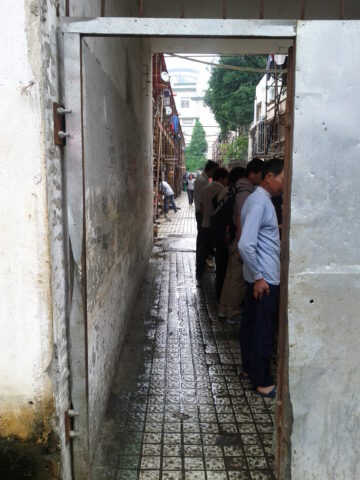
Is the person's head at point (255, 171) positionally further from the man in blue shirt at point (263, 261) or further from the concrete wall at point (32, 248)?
the concrete wall at point (32, 248)

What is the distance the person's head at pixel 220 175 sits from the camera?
23.1ft

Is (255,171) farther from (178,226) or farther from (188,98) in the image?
(188,98)

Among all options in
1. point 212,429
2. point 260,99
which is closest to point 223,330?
point 212,429

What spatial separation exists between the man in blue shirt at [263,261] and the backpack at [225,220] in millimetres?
1481

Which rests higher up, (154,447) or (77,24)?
(77,24)

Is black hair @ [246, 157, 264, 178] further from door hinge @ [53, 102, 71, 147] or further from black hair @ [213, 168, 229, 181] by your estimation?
door hinge @ [53, 102, 71, 147]

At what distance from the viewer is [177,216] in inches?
802

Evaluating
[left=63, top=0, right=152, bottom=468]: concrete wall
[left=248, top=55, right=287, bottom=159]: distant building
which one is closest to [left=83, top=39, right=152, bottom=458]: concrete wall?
[left=63, top=0, right=152, bottom=468]: concrete wall

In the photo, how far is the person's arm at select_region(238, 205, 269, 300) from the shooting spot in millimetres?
3701

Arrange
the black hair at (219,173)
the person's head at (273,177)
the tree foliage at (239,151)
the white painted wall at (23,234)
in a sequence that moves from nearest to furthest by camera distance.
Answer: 1. the white painted wall at (23,234)
2. the person's head at (273,177)
3. the black hair at (219,173)
4. the tree foliage at (239,151)

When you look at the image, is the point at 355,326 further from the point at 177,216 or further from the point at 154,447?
the point at 177,216

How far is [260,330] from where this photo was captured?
3.87 m

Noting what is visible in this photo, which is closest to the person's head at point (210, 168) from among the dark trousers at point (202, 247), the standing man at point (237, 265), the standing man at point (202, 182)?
the standing man at point (202, 182)

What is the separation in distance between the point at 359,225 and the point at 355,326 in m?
0.58
